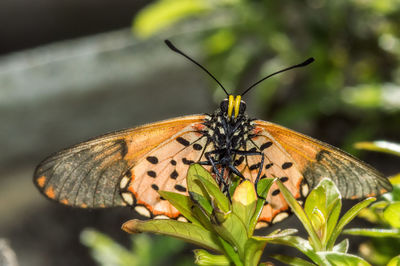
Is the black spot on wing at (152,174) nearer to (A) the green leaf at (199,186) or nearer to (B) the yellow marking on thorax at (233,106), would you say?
(B) the yellow marking on thorax at (233,106)

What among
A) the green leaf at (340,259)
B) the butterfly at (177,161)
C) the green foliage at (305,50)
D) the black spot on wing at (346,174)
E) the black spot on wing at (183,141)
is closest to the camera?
the green leaf at (340,259)

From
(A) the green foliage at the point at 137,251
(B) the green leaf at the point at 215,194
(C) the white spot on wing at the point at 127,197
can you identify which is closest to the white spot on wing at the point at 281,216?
(C) the white spot on wing at the point at 127,197

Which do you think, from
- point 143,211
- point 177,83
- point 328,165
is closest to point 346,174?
point 328,165

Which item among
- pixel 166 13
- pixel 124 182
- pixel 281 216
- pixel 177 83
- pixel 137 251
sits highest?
pixel 166 13

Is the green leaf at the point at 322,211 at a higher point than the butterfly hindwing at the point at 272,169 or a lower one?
higher

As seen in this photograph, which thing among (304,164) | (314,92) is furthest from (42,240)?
(304,164)

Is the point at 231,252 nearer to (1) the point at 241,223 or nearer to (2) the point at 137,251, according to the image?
(1) the point at 241,223
